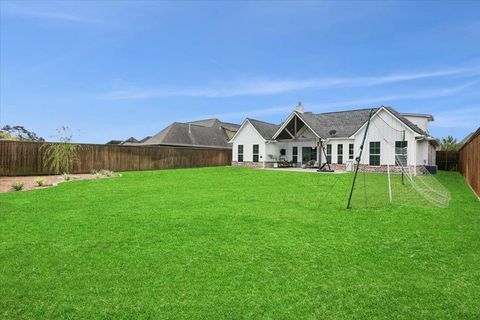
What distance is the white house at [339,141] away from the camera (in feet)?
74.6

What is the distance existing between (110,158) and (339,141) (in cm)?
1936

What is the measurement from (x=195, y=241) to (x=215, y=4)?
39.8ft

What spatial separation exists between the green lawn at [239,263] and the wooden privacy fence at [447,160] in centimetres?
2217

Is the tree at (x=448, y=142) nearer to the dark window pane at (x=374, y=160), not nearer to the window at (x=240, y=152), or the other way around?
the dark window pane at (x=374, y=160)

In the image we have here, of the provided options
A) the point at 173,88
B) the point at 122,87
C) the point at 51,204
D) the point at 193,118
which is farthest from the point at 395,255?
the point at 193,118

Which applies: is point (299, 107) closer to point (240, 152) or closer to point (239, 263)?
point (240, 152)

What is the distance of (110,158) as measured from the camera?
2422 centimetres

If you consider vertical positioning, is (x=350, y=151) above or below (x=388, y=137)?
below

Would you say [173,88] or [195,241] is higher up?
[173,88]

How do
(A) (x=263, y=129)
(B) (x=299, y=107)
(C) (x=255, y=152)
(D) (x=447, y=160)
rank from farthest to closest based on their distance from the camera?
(B) (x=299, y=107) → (A) (x=263, y=129) → (C) (x=255, y=152) → (D) (x=447, y=160)

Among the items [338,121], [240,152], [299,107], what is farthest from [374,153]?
[240,152]

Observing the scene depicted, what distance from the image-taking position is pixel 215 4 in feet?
46.3

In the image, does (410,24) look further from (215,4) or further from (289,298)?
(289,298)

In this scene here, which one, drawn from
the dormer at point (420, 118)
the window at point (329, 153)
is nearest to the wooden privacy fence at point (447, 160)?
the dormer at point (420, 118)
